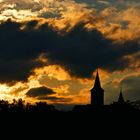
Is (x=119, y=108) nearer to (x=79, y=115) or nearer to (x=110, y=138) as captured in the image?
(x=79, y=115)

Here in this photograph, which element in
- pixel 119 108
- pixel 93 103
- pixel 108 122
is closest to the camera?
pixel 108 122

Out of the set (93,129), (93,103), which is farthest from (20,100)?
(93,129)

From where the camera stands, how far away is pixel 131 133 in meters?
148

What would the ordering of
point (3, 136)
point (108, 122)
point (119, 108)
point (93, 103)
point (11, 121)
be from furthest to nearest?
1. point (93, 103)
2. point (119, 108)
3. point (108, 122)
4. point (11, 121)
5. point (3, 136)

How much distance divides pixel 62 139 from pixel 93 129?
13.0m

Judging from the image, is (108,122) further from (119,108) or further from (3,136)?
(3,136)

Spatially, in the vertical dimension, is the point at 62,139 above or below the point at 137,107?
below

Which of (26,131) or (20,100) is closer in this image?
(26,131)

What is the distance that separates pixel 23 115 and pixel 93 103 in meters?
49.8

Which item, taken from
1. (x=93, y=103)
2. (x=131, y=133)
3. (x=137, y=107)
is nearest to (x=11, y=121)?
(x=131, y=133)

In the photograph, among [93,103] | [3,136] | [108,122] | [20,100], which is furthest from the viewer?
[93,103]

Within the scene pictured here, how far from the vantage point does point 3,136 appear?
129 m

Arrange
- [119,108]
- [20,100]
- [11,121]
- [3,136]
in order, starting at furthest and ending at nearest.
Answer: [20,100] → [119,108] → [11,121] → [3,136]

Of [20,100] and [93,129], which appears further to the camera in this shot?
[20,100]
